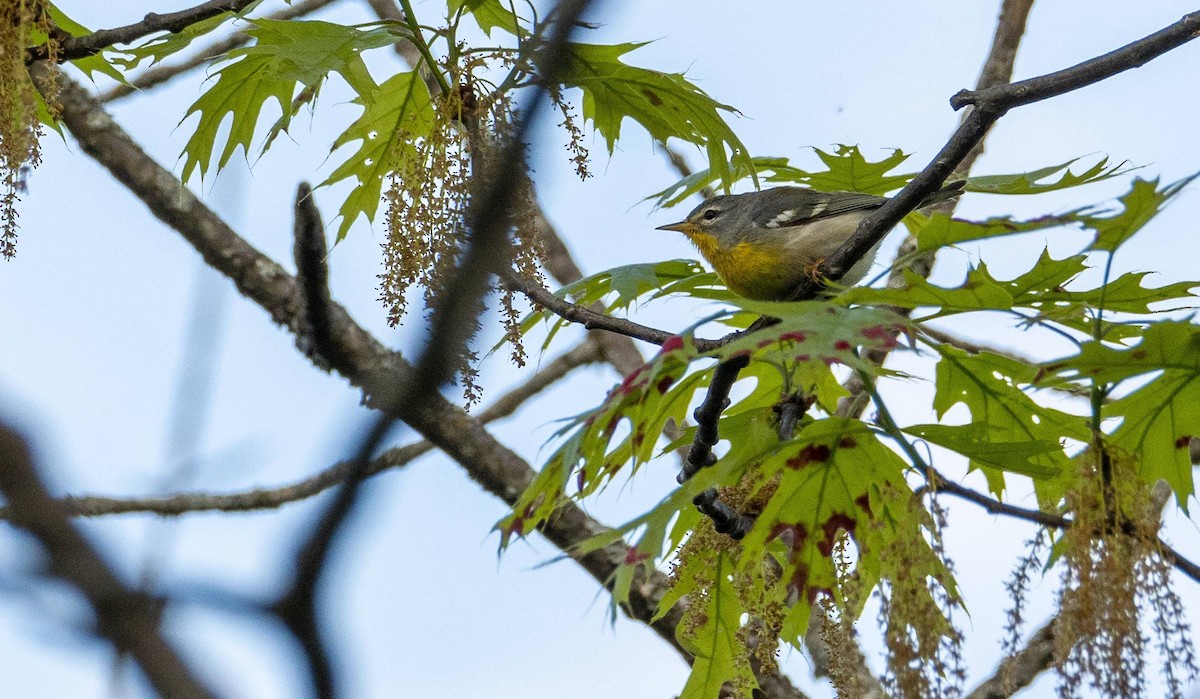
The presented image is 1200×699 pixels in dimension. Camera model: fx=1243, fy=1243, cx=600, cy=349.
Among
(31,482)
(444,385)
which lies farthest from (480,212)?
(31,482)

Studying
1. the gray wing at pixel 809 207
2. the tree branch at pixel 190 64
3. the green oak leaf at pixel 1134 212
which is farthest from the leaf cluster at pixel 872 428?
the tree branch at pixel 190 64

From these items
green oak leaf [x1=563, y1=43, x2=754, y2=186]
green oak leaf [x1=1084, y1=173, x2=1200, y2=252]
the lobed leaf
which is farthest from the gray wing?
green oak leaf [x1=1084, y1=173, x2=1200, y2=252]

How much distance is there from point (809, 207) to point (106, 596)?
16.4 ft

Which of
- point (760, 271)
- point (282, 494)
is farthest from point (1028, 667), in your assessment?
point (282, 494)

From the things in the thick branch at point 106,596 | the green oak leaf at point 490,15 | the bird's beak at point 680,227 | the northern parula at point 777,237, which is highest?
the bird's beak at point 680,227

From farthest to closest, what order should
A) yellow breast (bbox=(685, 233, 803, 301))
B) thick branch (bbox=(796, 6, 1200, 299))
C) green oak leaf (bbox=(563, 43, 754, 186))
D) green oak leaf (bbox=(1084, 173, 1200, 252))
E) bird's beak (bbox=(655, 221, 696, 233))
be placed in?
bird's beak (bbox=(655, 221, 696, 233))
yellow breast (bbox=(685, 233, 803, 301))
green oak leaf (bbox=(563, 43, 754, 186))
thick branch (bbox=(796, 6, 1200, 299))
green oak leaf (bbox=(1084, 173, 1200, 252))

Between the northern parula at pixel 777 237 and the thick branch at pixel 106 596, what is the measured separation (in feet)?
14.0

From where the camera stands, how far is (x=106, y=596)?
805 mm

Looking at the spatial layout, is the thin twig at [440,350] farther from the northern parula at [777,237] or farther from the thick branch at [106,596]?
the northern parula at [777,237]

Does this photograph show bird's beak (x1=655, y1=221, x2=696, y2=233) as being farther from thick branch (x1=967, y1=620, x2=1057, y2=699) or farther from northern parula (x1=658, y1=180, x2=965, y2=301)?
thick branch (x1=967, y1=620, x2=1057, y2=699)

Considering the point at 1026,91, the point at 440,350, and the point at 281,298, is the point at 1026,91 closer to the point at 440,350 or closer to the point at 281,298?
the point at 440,350

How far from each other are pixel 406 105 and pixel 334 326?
1.36m

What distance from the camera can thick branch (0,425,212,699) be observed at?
2.51 feet

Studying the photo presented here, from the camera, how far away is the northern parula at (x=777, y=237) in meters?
5.15
